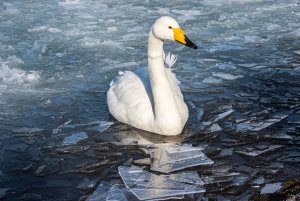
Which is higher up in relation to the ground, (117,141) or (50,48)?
(50,48)

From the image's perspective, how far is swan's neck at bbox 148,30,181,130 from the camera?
19.9 feet

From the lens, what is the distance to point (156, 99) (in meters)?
6.11

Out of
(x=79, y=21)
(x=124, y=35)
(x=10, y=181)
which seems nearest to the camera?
(x=10, y=181)

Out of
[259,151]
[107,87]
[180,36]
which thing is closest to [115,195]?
[259,151]

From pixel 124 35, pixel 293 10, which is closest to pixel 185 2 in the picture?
pixel 293 10

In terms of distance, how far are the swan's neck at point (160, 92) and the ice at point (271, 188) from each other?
1.64 metres

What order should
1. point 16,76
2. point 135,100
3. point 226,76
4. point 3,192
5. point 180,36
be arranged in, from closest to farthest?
point 3,192, point 180,36, point 135,100, point 226,76, point 16,76

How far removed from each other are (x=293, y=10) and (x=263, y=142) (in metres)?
8.23

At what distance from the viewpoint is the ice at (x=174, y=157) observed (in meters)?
5.35

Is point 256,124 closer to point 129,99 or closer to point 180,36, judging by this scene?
point 180,36

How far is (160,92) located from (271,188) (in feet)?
6.51

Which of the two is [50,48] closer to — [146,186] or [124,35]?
[124,35]

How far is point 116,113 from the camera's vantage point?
21.8 feet

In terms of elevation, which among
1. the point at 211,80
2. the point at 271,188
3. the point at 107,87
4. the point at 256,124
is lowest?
the point at 271,188
